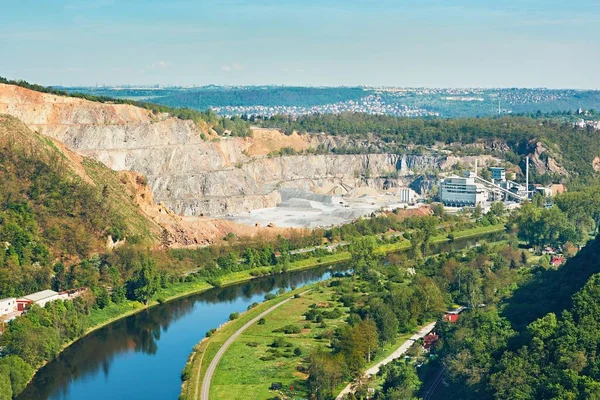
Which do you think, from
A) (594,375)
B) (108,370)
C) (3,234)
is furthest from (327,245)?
(594,375)

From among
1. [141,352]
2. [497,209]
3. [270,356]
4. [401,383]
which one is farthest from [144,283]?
[497,209]

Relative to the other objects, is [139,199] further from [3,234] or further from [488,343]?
[488,343]

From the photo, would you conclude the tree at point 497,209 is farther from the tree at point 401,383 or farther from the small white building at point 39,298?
the tree at point 401,383

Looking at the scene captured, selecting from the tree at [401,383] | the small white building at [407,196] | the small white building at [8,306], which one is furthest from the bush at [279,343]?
the small white building at [407,196]

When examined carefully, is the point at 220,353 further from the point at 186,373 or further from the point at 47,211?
the point at 47,211

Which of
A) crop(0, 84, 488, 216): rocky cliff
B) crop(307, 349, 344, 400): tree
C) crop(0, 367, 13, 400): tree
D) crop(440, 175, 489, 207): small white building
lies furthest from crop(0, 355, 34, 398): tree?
crop(440, 175, 489, 207): small white building

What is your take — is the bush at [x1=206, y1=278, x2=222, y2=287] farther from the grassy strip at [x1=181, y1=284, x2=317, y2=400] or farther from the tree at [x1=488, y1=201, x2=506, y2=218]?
the tree at [x1=488, y1=201, x2=506, y2=218]
